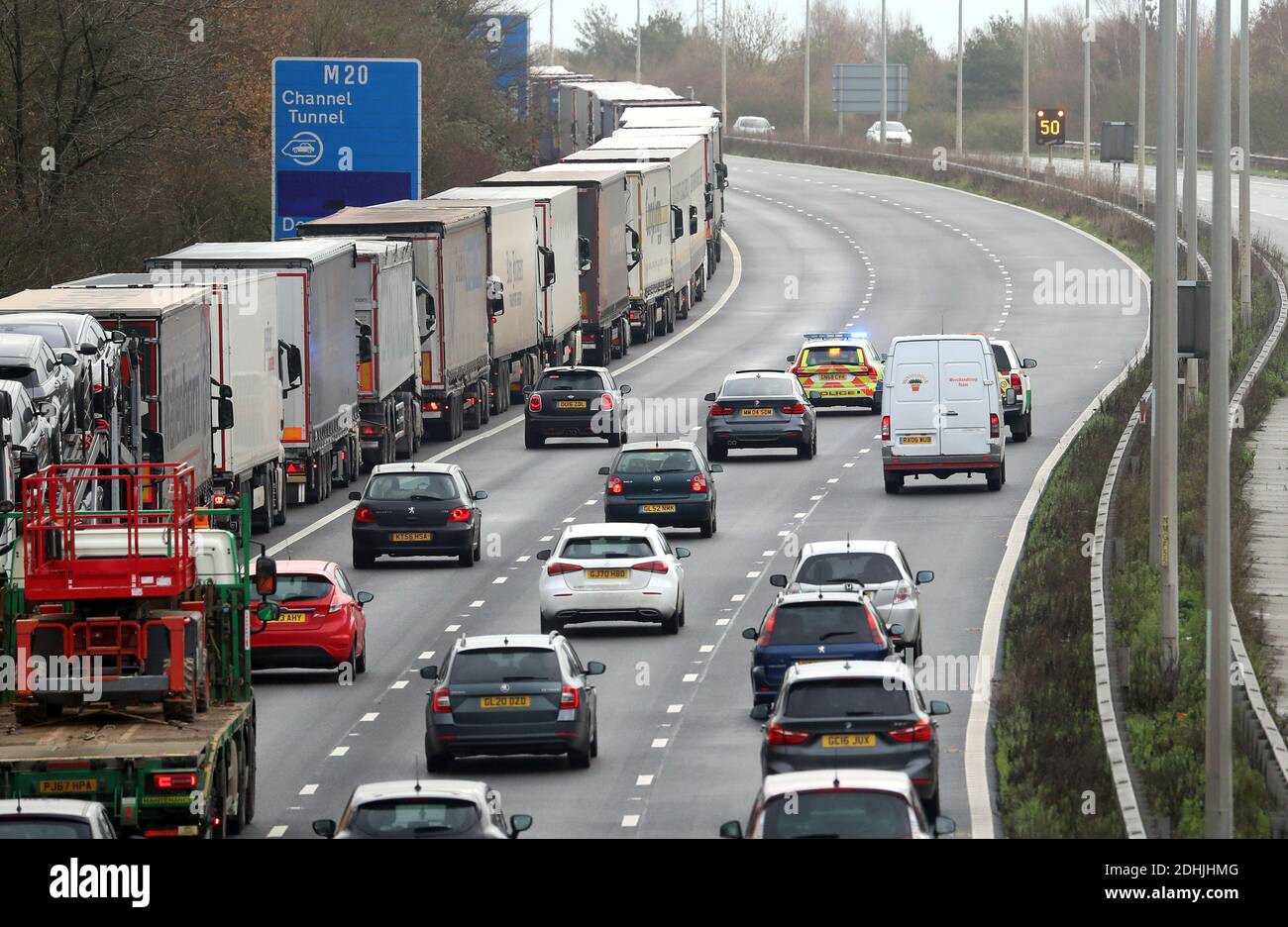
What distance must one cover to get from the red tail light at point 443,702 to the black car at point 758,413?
2311cm

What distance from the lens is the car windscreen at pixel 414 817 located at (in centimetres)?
1758

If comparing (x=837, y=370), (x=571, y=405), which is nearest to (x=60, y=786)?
(x=571, y=405)

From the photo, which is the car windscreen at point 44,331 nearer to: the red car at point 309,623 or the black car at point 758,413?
the red car at point 309,623

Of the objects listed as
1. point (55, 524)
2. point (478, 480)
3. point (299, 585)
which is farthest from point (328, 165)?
Answer: point (55, 524)

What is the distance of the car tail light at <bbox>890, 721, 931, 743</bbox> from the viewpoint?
21.4 metres

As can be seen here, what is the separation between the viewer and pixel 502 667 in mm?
24203

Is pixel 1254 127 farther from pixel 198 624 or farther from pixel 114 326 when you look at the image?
pixel 198 624

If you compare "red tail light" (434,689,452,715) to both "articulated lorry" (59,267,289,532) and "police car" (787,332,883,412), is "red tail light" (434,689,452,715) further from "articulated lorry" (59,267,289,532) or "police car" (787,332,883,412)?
"police car" (787,332,883,412)

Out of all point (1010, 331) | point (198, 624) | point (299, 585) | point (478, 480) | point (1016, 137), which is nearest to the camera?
point (198, 624)

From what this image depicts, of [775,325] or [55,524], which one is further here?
[775,325]

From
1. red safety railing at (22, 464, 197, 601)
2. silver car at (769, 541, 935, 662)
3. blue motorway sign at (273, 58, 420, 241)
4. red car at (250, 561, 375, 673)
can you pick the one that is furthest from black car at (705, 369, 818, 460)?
red safety railing at (22, 464, 197, 601)

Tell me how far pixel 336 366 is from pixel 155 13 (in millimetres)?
12565

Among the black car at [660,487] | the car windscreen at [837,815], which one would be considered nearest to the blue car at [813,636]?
the car windscreen at [837,815]

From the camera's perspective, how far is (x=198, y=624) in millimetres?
21391
